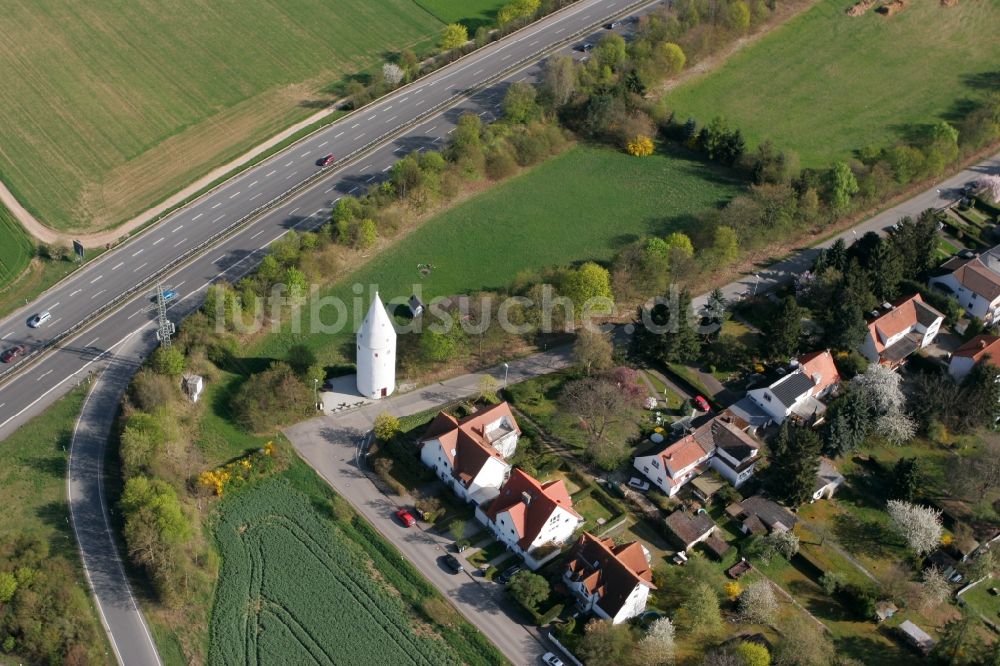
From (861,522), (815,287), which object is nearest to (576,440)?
(861,522)

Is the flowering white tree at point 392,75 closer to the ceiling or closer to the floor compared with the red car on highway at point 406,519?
closer to the ceiling

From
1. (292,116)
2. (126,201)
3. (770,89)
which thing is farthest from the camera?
(770,89)

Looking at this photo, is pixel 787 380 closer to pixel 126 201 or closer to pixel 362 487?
pixel 362 487

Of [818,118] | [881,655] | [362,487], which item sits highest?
[818,118]

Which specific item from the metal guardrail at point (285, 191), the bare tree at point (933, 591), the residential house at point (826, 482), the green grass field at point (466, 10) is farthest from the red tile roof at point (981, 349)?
the green grass field at point (466, 10)

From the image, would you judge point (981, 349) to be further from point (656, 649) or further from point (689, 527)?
point (656, 649)

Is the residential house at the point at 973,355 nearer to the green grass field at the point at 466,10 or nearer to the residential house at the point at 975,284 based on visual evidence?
the residential house at the point at 975,284
